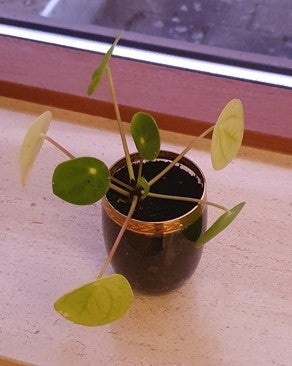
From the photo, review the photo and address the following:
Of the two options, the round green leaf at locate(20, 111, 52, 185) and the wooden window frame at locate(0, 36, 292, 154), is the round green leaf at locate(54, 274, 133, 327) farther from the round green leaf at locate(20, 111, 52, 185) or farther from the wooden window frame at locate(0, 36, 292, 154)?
the wooden window frame at locate(0, 36, 292, 154)

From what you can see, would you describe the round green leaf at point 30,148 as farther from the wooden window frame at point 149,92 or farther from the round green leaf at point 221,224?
the wooden window frame at point 149,92

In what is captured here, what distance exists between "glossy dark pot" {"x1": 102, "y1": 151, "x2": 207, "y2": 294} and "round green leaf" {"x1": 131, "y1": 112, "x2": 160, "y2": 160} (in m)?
0.05

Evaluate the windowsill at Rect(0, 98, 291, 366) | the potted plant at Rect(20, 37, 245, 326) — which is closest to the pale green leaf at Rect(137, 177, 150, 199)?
the potted plant at Rect(20, 37, 245, 326)

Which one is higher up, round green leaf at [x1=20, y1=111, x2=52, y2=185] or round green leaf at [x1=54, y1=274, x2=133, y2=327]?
round green leaf at [x1=20, y1=111, x2=52, y2=185]

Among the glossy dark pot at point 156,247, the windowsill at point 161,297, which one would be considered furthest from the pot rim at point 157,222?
the windowsill at point 161,297

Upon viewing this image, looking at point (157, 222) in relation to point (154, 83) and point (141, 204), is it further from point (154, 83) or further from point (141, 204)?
point (154, 83)

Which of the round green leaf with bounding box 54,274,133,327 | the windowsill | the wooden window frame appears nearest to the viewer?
the round green leaf with bounding box 54,274,133,327

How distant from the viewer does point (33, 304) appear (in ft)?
2.17

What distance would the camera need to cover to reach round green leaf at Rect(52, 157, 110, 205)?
526 mm

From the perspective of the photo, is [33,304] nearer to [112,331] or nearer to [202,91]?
[112,331]

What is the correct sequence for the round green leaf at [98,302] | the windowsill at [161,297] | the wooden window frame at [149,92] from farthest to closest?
the wooden window frame at [149,92]
the windowsill at [161,297]
the round green leaf at [98,302]

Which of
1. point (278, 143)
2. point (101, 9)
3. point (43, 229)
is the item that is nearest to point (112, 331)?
point (43, 229)

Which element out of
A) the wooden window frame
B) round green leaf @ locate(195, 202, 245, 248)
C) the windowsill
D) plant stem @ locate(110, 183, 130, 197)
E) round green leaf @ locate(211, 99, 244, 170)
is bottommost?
the windowsill

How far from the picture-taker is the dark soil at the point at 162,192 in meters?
0.59
